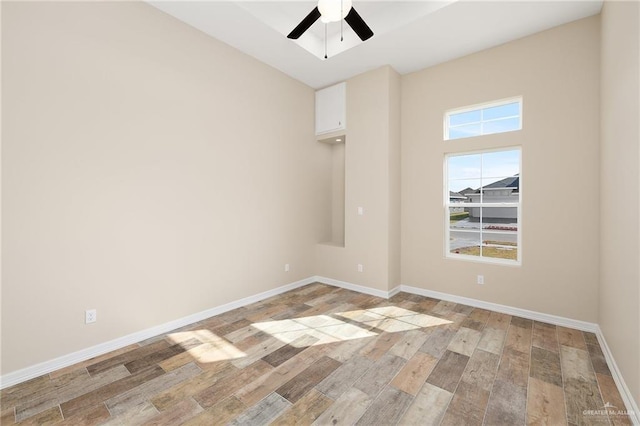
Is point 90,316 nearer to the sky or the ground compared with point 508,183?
nearer to the ground

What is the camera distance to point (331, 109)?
462 centimetres

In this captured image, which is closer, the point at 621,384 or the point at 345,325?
the point at 621,384

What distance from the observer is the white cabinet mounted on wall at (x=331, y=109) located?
14.7 feet

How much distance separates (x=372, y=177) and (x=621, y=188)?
2.56 metres

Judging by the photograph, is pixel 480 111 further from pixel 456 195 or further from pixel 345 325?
pixel 345 325

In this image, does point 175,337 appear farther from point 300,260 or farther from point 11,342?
point 300,260

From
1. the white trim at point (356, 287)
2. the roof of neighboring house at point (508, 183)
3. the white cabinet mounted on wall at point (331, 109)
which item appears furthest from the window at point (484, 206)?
the white cabinet mounted on wall at point (331, 109)

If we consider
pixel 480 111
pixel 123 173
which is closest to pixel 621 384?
pixel 480 111

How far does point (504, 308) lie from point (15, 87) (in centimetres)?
517

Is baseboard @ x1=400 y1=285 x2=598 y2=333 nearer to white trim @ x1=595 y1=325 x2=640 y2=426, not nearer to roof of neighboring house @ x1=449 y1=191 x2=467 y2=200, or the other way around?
white trim @ x1=595 y1=325 x2=640 y2=426

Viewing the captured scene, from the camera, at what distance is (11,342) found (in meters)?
2.10

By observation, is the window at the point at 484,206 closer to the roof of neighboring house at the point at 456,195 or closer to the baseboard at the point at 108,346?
the roof of neighboring house at the point at 456,195

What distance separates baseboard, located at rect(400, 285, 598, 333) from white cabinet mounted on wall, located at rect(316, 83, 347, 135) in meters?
2.78

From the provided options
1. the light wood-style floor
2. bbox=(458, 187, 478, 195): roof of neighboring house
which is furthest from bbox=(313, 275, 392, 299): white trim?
bbox=(458, 187, 478, 195): roof of neighboring house
